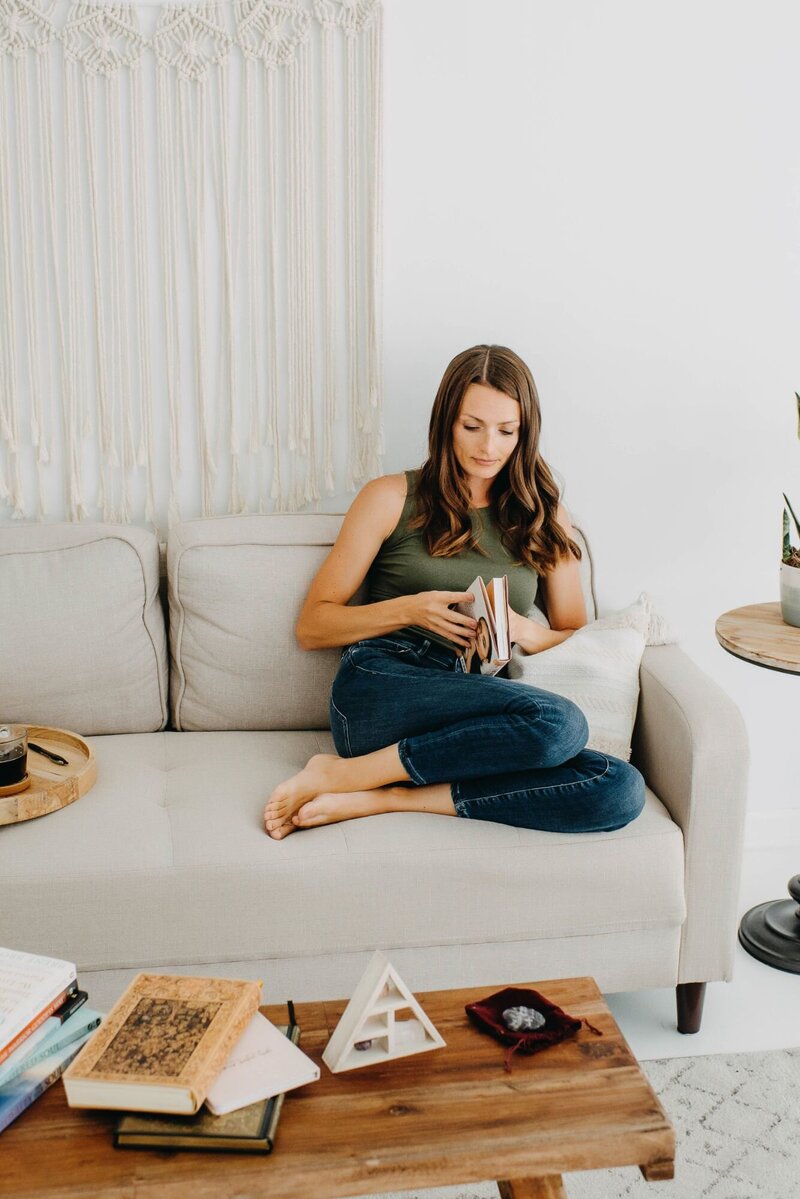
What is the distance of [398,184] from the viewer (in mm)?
2338

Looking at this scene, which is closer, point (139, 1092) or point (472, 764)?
point (139, 1092)

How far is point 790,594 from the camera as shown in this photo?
2.18 m

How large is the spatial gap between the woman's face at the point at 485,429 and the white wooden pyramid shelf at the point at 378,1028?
1.12m

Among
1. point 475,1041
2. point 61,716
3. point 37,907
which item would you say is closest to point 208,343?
point 61,716

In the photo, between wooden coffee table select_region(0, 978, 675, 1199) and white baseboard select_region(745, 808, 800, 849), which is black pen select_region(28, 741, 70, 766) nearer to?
wooden coffee table select_region(0, 978, 675, 1199)

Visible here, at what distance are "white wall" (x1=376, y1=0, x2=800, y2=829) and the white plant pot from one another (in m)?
0.43

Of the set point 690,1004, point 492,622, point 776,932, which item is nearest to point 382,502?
point 492,622

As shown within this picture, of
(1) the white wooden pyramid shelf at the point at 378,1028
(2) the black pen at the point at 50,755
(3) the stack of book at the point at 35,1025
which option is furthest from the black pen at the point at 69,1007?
(2) the black pen at the point at 50,755

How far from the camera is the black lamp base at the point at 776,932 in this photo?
2.20 m

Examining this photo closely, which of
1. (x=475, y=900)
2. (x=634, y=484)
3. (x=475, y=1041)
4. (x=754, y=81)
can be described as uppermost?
(x=754, y=81)

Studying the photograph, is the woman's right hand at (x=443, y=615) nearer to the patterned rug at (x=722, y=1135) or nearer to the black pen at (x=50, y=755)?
the black pen at (x=50, y=755)

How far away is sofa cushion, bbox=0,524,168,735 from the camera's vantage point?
6.92ft

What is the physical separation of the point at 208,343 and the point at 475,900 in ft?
4.19

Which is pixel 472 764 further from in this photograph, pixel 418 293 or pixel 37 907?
pixel 418 293
